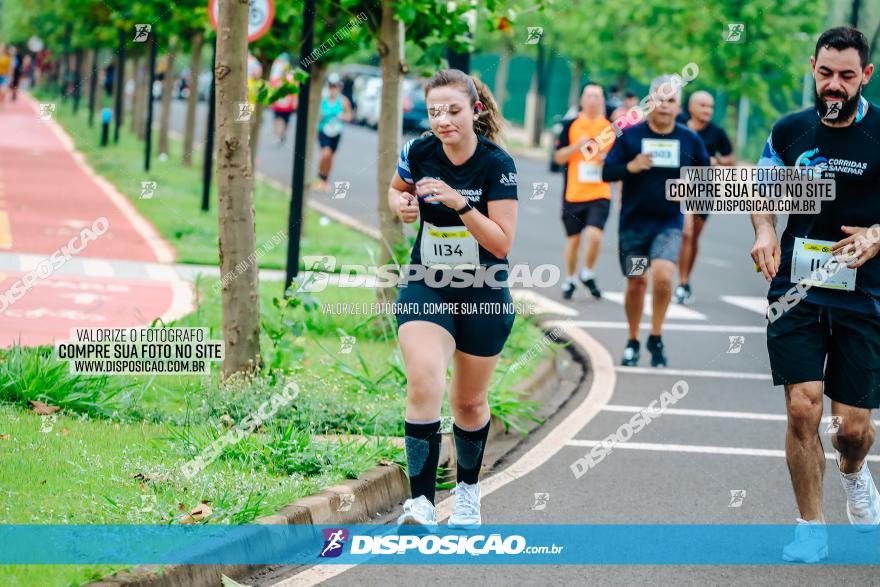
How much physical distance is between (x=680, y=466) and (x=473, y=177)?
2645 mm

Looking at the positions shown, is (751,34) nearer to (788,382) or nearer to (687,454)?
(687,454)

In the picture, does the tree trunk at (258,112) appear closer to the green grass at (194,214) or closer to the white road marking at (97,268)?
the green grass at (194,214)

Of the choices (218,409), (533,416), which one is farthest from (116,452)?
(533,416)

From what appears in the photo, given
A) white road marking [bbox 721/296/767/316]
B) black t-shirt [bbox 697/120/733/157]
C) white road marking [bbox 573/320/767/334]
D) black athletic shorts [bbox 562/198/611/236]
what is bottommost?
white road marking [bbox 573/320/767/334]

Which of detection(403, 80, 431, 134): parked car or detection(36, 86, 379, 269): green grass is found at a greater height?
detection(403, 80, 431, 134): parked car

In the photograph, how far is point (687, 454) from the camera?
8.49 metres

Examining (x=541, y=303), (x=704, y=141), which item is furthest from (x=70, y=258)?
(x=704, y=141)

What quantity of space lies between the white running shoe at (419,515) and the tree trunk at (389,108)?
16.6 ft

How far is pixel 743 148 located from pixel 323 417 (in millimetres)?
33923

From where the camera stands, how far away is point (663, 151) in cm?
1123

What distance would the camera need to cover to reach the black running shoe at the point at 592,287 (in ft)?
49.1

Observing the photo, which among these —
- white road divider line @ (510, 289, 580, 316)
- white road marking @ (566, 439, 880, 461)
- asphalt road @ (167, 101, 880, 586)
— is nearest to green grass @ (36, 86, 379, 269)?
white road divider line @ (510, 289, 580, 316)

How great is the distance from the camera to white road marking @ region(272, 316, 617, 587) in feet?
19.2

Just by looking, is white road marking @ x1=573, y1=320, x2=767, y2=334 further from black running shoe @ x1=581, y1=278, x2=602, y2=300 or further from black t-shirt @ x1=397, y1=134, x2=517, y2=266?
black t-shirt @ x1=397, y1=134, x2=517, y2=266
